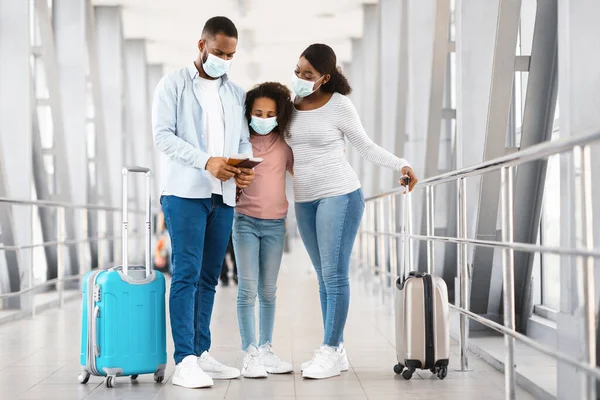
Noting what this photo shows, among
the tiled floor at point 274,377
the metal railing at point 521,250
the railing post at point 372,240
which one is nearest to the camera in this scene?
the metal railing at point 521,250

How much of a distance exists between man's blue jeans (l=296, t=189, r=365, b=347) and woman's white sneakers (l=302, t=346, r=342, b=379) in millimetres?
36

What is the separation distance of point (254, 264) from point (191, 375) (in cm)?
51

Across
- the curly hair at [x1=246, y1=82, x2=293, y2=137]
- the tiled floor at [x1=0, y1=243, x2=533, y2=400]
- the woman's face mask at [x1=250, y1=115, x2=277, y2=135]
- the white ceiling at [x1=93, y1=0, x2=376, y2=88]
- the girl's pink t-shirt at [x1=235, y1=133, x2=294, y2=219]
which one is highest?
the white ceiling at [x1=93, y1=0, x2=376, y2=88]

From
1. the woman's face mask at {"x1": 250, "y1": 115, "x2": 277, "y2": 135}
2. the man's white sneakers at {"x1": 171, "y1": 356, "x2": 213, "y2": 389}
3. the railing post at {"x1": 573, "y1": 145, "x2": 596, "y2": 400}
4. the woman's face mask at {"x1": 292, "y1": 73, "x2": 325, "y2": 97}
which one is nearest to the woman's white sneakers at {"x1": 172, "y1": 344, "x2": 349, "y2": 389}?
the man's white sneakers at {"x1": 171, "y1": 356, "x2": 213, "y2": 389}

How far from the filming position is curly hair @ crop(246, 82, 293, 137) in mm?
3256

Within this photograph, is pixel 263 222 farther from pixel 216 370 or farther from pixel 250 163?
pixel 216 370

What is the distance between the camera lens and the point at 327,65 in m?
3.22

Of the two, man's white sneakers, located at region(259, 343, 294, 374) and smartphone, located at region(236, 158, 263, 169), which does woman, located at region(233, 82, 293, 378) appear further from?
smartphone, located at region(236, 158, 263, 169)

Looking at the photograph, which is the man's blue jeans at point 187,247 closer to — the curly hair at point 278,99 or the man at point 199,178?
the man at point 199,178

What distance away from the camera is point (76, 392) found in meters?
3.00

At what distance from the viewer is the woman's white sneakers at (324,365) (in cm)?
322

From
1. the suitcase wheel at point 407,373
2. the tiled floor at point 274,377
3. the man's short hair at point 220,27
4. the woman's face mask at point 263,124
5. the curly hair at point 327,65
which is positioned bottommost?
the tiled floor at point 274,377

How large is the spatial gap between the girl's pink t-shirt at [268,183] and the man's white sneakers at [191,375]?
62cm

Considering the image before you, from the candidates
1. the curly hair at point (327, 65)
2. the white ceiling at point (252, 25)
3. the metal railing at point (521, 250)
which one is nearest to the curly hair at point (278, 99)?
the curly hair at point (327, 65)
